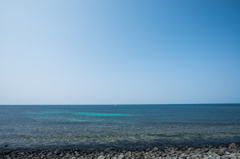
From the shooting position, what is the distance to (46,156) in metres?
12.7

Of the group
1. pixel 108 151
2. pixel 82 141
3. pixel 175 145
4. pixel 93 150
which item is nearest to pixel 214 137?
pixel 175 145

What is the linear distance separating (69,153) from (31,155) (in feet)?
11.3

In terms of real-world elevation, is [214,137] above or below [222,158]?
below

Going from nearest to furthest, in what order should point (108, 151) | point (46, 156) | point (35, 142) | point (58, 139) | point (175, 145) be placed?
point (46, 156) → point (108, 151) → point (175, 145) → point (35, 142) → point (58, 139)

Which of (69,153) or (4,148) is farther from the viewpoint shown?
(4,148)

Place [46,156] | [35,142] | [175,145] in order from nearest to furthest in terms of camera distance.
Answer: [46,156], [175,145], [35,142]

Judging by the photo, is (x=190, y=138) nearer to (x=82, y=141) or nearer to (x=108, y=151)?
(x=108, y=151)

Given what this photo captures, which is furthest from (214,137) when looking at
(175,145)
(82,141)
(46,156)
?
(46,156)

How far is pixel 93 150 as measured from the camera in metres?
14.6

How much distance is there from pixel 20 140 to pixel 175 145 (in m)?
19.7

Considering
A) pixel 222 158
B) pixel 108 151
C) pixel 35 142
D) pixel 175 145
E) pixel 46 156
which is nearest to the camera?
pixel 222 158

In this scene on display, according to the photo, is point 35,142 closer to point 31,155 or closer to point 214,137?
point 31,155

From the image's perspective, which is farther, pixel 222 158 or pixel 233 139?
pixel 233 139

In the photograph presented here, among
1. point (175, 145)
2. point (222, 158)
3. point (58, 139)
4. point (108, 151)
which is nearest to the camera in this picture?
point (222, 158)
